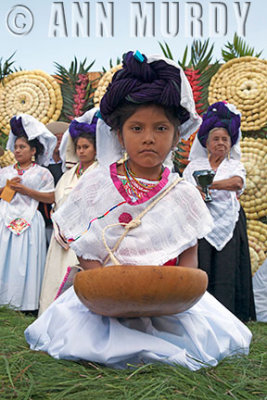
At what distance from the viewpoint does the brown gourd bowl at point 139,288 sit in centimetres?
171

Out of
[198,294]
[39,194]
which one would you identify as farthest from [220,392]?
[39,194]

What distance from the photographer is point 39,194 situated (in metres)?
4.98

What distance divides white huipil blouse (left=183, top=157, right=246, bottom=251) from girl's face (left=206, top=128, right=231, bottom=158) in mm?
101

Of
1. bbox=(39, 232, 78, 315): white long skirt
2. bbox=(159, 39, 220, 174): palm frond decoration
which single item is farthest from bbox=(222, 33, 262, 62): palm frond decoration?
bbox=(39, 232, 78, 315): white long skirt

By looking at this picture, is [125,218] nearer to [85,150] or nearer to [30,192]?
[85,150]

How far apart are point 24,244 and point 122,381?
3473mm

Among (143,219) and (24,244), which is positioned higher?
(143,219)

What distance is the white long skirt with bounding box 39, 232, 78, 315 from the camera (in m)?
4.45

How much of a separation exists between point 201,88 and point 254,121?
852mm

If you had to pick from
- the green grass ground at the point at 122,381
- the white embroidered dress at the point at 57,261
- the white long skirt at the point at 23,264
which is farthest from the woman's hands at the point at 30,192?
the green grass ground at the point at 122,381

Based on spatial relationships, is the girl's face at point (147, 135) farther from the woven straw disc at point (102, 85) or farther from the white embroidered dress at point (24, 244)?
the woven straw disc at point (102, 85)

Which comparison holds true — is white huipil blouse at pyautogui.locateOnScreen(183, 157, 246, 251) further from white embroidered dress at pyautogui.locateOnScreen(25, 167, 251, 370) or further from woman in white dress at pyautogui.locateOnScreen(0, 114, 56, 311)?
white embroidered dress at pyautogui.locateOnScreen(25, 167, 251, 370)

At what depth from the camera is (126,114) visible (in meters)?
2.14

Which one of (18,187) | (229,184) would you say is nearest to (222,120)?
(229,184)
